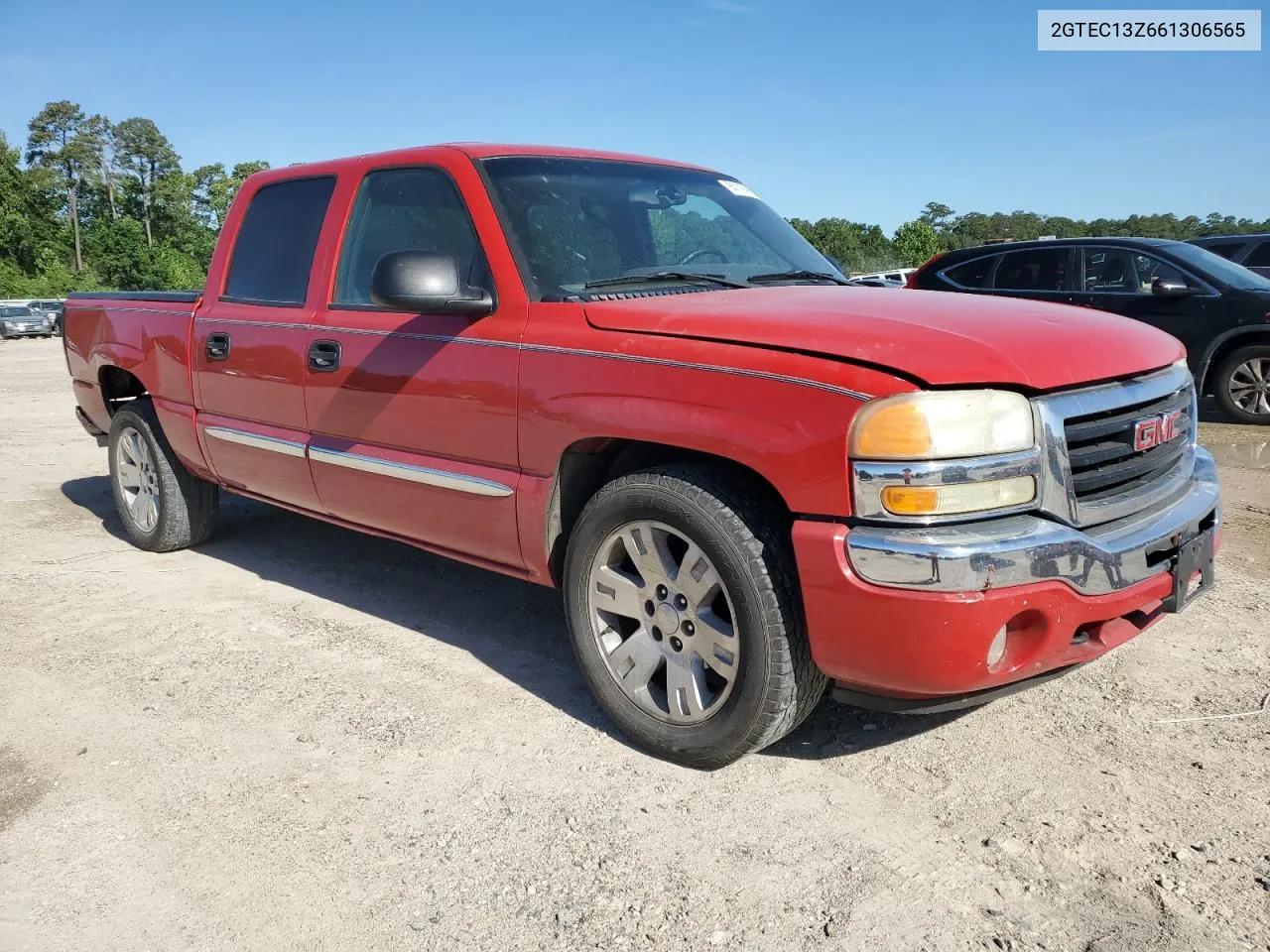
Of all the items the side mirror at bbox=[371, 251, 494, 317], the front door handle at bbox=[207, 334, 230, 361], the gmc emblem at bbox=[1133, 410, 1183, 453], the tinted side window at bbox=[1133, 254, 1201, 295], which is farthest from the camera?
the tinted side window at bbox=[1133, 254, 1201, 295]

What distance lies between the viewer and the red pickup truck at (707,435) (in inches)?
95.3

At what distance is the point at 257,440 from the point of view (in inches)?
171

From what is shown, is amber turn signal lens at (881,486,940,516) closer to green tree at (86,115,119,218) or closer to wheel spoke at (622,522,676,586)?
wheel spoke at (622,522,676,586)

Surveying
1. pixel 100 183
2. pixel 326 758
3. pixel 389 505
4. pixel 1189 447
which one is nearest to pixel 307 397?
pixel 389 505

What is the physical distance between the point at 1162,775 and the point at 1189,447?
1.05 m

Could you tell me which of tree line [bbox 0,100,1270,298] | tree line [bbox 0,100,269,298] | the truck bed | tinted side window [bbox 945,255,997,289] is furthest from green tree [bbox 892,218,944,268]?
the truck bed

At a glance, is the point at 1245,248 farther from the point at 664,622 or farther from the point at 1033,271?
the point at 664,622

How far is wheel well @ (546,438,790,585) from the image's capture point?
3057 mm

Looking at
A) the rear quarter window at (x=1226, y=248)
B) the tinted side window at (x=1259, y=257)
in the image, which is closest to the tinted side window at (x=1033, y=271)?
the rear quarter window at (x=1226, y=248)

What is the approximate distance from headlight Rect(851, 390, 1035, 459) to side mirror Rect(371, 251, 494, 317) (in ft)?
4.64

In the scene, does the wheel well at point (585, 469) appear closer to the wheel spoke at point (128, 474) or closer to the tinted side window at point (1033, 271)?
the wheel spoke at point (128, 474)

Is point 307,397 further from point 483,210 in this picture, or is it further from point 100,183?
point 100,183

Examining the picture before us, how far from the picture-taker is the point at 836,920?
2236 millimetres

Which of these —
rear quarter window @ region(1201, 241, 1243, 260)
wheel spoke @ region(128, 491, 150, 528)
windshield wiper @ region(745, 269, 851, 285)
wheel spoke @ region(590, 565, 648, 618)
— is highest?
windshield wiper @ region(745, 269, 851, 285)
